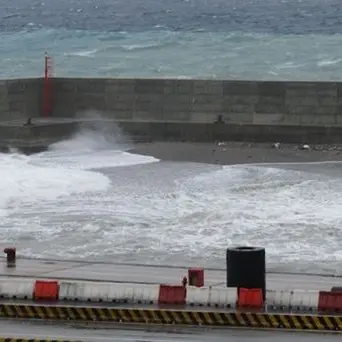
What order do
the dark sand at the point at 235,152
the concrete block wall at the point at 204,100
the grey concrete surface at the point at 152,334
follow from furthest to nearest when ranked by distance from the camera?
the concrete block wall at the point at 204,100 → the dark sand at the point at 235,152 → the grey concrete surface at the point at 152,334

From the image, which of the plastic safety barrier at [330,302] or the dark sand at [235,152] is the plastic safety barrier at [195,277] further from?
the dark sand at [235,152]

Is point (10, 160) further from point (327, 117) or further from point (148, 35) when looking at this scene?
point (148, 35)

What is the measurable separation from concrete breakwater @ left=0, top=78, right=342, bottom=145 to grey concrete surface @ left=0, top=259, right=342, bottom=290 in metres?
13.1

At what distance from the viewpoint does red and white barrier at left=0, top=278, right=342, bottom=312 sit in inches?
723

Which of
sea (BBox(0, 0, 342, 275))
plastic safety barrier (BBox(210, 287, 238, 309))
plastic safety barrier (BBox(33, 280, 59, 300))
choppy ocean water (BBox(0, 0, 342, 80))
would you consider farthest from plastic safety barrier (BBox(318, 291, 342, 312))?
choppy ocean water (BBox(0, 0, 342, 80))

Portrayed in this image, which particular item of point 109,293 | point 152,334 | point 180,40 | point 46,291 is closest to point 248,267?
point 109,293

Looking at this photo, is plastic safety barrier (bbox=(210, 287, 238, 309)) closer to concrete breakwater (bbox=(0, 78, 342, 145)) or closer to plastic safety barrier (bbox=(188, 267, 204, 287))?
plastic safety barrier (bbox=(188, 267, 204, 287))

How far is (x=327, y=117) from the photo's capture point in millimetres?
35969

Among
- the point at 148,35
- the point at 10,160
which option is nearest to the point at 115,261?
the point at 10,160

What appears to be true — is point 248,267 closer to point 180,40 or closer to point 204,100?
point 204,100

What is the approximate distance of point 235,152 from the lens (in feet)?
115

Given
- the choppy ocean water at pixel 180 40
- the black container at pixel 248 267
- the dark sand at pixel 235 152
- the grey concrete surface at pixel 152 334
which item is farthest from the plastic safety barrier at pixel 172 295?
the choppy ocean water at pixel 180 40

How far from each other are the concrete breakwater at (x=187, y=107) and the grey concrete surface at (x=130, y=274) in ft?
43.0

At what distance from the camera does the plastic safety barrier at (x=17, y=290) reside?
1916 centimetres
